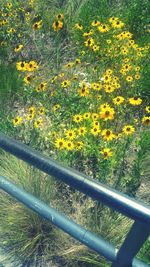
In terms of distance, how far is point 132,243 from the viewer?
118cm

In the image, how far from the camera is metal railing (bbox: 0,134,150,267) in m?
1.03

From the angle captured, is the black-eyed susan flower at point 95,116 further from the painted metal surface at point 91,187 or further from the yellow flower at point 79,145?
the painted metal surface at point 91,187

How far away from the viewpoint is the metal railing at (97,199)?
1034mm

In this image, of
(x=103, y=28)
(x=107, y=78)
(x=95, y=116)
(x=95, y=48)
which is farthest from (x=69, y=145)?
(x=103, y=28)

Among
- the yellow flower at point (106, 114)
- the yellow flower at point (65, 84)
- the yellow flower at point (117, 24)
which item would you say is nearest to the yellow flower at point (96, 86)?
the yellow flower at point (65, 84)

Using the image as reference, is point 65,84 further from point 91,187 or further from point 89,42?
point 91,187

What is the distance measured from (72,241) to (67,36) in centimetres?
315

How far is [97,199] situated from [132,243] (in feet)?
0.68

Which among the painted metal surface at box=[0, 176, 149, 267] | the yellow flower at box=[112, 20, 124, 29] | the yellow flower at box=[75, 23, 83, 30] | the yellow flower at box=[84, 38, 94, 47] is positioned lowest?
the painted metal surface at box=[0, 176, 149, 267]

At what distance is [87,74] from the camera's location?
165 inches

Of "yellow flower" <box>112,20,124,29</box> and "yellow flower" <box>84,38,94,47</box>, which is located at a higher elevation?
"yellow flower" <box>112,20,124,29</box>

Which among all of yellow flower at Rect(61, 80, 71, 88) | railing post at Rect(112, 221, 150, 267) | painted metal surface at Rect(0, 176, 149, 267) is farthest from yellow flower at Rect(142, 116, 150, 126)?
railing post at Rect(112, 221, 150, 267)

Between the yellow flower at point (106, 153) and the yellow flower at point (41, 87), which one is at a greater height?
the yellow flower at point (41, 87)

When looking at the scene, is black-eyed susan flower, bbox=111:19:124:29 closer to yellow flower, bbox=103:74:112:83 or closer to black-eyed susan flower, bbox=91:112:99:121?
yellow flower, bbox=103:74:112:83
